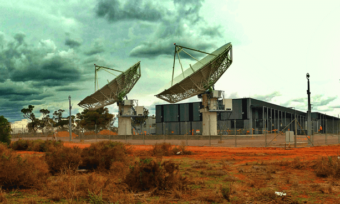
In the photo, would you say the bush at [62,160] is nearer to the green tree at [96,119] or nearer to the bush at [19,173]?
the bush at [19,173]

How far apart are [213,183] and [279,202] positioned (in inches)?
103

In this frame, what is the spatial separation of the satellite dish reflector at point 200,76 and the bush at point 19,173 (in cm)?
3319

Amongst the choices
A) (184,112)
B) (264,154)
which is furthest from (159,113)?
(264,154)

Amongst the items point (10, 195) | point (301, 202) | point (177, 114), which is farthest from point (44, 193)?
point (177, 114)

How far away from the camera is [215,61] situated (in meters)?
39.9

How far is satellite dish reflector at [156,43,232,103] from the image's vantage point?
39.9 metres

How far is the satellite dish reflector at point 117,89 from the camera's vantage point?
53062 millimetres

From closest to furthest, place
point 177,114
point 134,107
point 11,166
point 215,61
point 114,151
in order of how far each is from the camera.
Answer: point 11,166 → point 114,151 → point 215,61 → point 134,107 → point 177,114

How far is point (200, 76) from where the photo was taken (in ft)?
135

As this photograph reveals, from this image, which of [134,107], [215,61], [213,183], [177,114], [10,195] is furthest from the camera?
[177,114]

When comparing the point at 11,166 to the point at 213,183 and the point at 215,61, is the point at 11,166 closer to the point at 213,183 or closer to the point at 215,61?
the point at 213,183

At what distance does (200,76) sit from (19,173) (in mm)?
35026

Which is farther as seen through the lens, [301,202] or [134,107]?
[134,107]

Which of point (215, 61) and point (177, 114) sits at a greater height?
point (215, 61)
